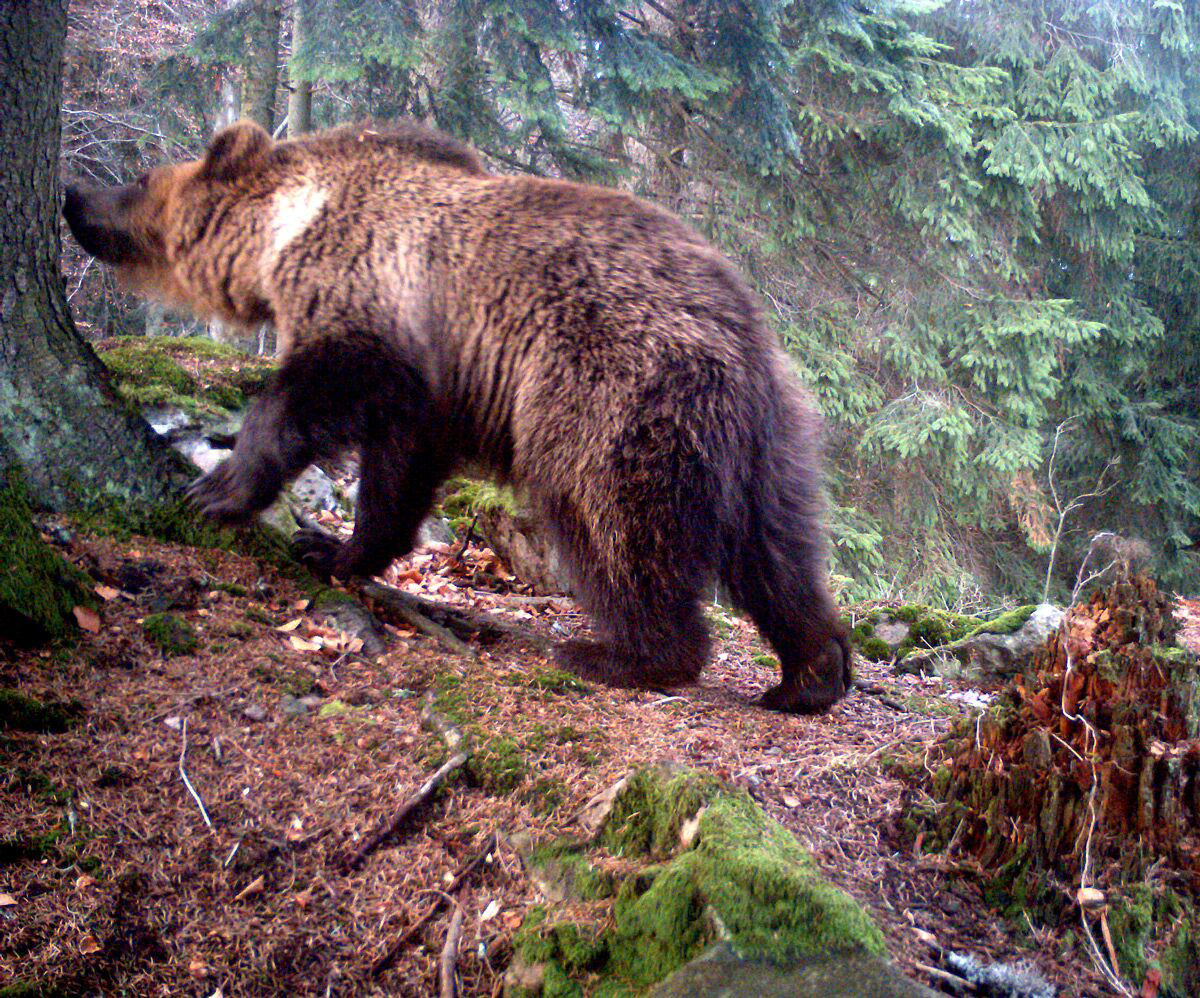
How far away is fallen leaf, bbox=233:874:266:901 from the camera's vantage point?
246 centimetres

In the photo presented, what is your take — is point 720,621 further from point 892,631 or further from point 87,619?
point 87,619

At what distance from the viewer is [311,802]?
2.79 metres

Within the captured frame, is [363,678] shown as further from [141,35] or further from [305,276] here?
[141,35]

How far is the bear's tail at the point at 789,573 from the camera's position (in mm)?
4016

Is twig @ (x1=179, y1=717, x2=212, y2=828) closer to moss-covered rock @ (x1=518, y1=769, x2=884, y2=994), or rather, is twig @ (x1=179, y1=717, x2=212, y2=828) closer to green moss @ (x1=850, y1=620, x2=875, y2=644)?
moss-covered rock @ (x1=518, y1=769, x2=884, y2=994)

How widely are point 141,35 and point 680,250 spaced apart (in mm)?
10598

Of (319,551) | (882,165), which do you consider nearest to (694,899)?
(319,551)

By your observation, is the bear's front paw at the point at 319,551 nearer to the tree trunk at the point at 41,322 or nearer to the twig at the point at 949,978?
the tree trunk at the point at 41,322

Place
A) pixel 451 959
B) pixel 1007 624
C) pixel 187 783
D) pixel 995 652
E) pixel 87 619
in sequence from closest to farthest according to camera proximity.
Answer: pixel 451 959, pixel 187 783, pixel 87 619, pixel 995 652, pixel 1007 624

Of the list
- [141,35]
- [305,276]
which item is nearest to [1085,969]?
[305,276]

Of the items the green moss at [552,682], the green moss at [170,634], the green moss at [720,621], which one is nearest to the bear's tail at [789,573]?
the green moss at [552,682]

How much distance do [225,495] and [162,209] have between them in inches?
71.7

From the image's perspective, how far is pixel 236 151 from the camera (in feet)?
15.2

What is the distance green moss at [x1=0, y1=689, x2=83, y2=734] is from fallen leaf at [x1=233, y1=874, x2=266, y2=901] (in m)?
0.81
